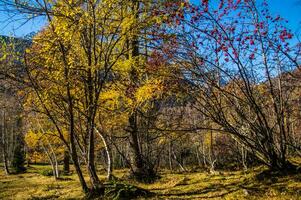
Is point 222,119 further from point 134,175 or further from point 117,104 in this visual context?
point 134,175

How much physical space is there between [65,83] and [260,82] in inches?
221

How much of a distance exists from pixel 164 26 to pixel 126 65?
2832mm

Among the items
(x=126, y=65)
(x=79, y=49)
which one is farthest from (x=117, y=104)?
(x=79, y=49)

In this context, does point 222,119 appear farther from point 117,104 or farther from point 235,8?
point 117,104

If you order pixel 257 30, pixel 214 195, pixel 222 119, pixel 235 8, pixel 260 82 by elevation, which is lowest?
pixel 214 195

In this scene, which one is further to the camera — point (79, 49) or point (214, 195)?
point (79, 49)

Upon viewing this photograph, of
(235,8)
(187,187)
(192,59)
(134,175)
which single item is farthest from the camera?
(134,175)

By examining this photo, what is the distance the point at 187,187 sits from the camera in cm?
1062

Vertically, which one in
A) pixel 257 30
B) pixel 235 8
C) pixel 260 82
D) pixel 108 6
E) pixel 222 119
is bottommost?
pixel 222 119

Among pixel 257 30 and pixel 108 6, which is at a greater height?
pixel 108 6

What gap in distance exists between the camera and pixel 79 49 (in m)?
10.8

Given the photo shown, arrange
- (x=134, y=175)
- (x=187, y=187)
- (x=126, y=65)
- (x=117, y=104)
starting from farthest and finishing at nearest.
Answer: (x=134, y=175)
(x=117, y=104)
(x=126, y=65)
(x=187, y=187)

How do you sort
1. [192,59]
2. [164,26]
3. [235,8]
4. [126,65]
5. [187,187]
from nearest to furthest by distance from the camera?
[235,8]
[192,59]
[164,26]
[187,187]
[126,65]

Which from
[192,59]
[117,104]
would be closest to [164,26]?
[192,59]
